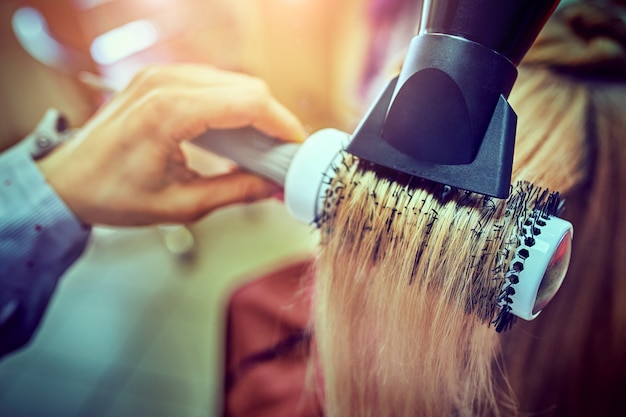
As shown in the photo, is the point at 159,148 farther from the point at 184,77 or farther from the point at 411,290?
the point at 411,290

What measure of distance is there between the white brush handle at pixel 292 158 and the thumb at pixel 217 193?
0.05 meters

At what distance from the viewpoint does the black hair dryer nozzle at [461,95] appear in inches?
9.3

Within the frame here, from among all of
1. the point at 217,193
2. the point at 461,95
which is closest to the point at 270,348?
the point at 217,193

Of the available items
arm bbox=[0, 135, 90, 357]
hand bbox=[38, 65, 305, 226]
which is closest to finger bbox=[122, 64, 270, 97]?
hand bbox=[38, 65, 305, 226]

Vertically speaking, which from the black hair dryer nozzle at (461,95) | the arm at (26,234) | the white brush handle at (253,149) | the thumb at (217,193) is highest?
the black hair dryer nozzle at (461,95)

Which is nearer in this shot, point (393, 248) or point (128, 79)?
point (393, 248)

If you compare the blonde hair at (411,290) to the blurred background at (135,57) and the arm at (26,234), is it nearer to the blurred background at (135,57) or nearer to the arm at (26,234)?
the blurred background at (135,57)

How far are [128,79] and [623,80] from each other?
21.1 inches

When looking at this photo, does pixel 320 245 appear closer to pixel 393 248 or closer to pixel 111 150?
pixel 393 248

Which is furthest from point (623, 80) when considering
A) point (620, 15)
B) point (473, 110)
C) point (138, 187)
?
point (138, 187)

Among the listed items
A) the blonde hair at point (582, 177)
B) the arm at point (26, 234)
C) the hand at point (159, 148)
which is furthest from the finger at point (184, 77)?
the blonde hair at point (582, 177)

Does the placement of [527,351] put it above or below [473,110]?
below

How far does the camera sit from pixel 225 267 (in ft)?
4.12

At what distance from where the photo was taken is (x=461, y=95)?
25 centimetres
